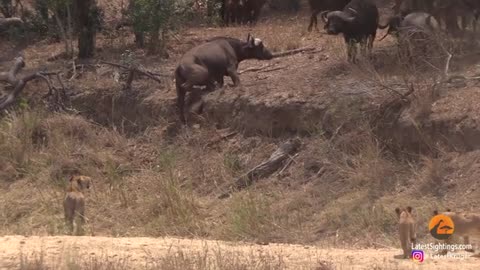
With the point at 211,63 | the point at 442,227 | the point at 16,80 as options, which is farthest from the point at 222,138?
the point at 442,227

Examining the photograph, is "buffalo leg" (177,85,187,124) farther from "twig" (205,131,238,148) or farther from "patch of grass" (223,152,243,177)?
"patch of grass" (223,152,243,177)

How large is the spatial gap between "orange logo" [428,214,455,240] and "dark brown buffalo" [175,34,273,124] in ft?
22.7

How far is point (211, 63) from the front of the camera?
1531cm

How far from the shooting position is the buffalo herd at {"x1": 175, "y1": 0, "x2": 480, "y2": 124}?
15.0 metres

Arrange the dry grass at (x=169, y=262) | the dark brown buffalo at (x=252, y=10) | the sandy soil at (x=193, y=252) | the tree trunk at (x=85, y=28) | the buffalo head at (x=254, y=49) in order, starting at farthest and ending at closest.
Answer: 1. the dark brown buffalo at (x=252, y=10)
2. the tree trunk at (x=85, y=28)
3. the buffalo head at (x=254, y=49)
4. the sandy soil at (x=193, y=252)
5. the dry grass at (x=169, y=262)

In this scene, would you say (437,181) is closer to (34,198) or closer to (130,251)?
(130,251)

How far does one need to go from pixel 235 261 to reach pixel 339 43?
9176 millimetres

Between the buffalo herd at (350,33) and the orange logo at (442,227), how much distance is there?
604cm

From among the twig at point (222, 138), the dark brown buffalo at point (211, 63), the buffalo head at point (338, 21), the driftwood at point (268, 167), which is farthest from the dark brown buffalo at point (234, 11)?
the driftwood at point (268, 167)

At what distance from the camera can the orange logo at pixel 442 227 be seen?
8398mm

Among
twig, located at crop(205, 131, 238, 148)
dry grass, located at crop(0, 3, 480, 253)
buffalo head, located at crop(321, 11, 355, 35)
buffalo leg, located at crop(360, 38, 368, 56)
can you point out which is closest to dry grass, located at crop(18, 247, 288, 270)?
dry grass, located at crop(0, 3, 480, 253)

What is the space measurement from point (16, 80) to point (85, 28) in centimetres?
248

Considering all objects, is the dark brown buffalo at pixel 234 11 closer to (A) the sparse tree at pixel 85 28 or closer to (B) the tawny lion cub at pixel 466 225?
(A) the sparse tree at pixel 85 28

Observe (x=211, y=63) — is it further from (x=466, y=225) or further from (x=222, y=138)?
(x=466, y=225)
